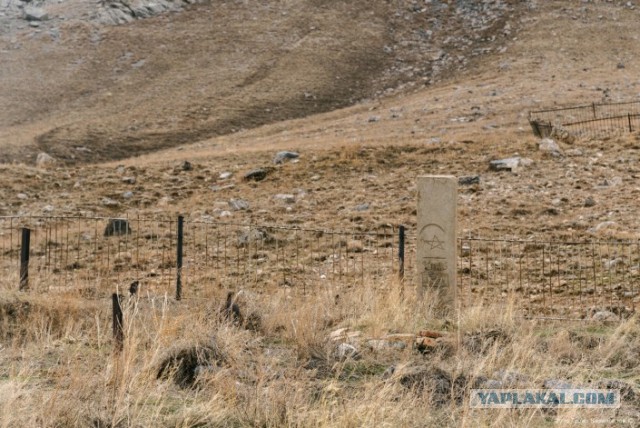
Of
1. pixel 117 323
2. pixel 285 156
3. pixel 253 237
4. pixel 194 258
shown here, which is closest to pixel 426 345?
pixel 117 323

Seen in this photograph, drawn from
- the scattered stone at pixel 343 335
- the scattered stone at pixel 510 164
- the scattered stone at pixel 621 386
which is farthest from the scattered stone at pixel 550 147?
the scattered stone at pixel 621 386

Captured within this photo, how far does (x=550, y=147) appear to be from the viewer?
59.4ft

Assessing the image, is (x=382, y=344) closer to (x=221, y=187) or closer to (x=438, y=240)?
(x=438, y=240)

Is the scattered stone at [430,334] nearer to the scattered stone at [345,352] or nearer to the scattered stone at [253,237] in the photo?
the scattered stone at [345,352]

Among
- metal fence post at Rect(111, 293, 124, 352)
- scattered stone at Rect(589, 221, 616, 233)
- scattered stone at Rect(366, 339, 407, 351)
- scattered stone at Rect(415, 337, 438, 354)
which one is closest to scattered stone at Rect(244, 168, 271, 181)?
scattered stone at Rect(589, 221, 616, 233)

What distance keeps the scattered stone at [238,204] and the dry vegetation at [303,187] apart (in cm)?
25

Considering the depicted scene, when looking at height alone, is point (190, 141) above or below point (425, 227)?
above

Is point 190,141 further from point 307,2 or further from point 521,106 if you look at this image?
point 307,2

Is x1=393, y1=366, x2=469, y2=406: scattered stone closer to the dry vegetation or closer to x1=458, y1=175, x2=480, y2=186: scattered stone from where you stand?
the dry vegetation

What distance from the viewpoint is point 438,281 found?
9.16m

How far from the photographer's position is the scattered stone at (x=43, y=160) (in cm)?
2450

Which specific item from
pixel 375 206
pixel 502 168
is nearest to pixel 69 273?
pixel 375 206

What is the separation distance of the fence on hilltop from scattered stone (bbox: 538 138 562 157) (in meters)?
5.64

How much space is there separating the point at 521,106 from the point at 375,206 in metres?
12.9
